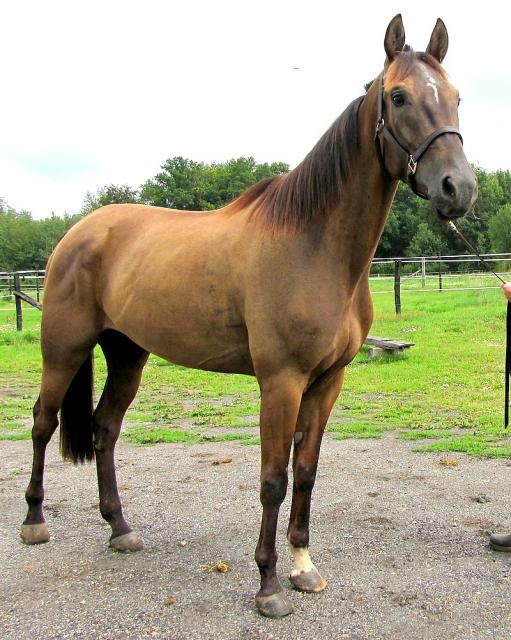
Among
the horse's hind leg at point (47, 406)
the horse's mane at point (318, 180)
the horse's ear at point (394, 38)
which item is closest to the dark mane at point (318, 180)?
the horse's mane at point (318, 180)

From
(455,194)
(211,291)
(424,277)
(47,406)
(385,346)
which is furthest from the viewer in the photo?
(424,277)

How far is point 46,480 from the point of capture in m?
5.17

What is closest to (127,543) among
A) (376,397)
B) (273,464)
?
(273,464)

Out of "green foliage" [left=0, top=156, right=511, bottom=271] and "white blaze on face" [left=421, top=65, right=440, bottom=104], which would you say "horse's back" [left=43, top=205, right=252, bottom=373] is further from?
→ "green foliage" [left=0, top=156, right=511, bottom=271]

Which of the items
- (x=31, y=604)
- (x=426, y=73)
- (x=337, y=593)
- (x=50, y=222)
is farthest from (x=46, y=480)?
(x=50, y=222)

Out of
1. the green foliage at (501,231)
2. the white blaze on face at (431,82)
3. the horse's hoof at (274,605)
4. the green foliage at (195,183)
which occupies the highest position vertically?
the green foliage at (195,183)

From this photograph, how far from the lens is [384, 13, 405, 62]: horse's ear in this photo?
2.67 meters

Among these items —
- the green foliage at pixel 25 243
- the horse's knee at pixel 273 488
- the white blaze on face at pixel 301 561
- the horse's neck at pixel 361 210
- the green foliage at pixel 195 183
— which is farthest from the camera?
the green foliage at pixel 25 243

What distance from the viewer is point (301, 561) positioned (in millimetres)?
3273

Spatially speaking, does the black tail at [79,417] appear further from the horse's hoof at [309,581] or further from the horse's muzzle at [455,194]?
the horse's muzzle at [455,194]

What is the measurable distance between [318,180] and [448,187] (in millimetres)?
812

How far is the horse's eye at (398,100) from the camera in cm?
260

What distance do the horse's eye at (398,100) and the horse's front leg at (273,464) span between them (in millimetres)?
1398

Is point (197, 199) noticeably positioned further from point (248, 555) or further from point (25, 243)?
point (248, 555)
